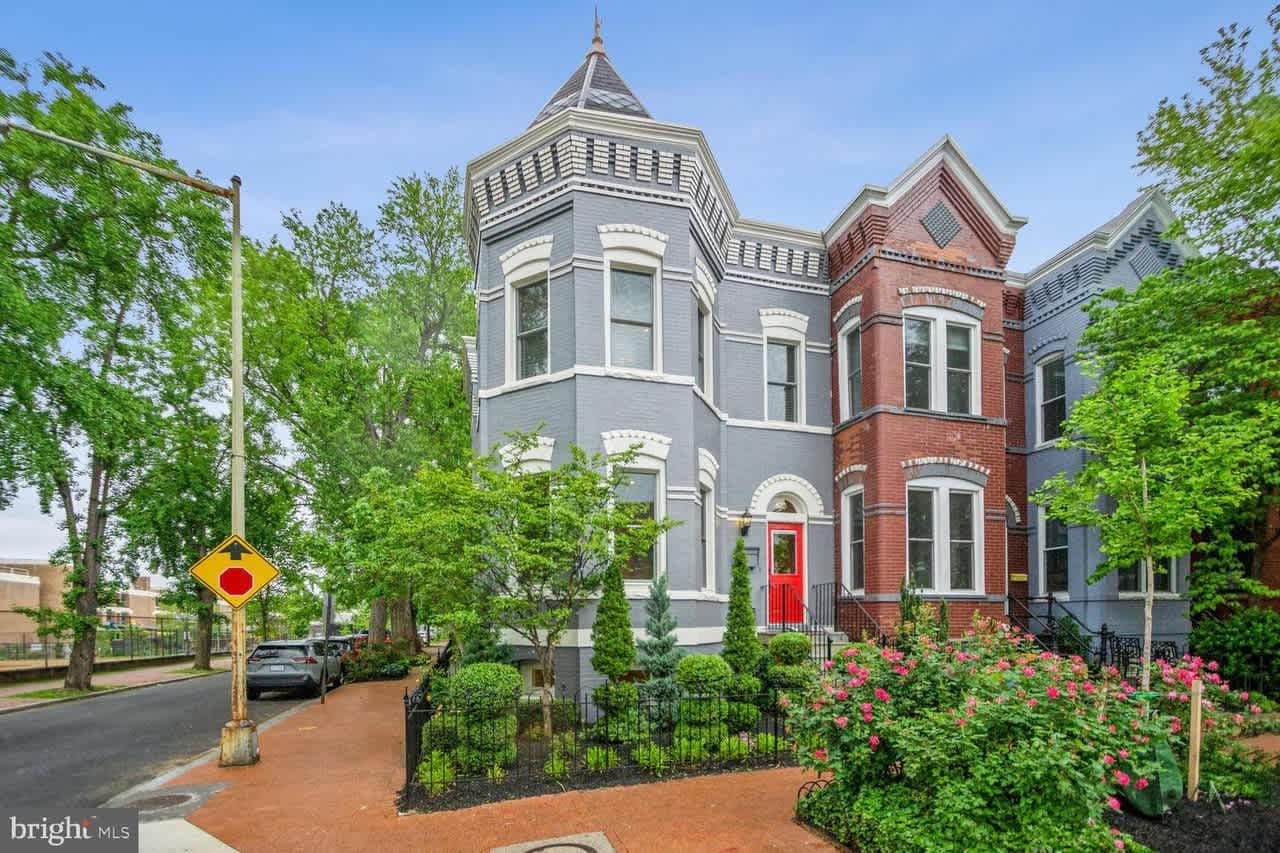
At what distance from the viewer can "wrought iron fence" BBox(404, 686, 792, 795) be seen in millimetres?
7938

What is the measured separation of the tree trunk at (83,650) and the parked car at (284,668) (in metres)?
6.08

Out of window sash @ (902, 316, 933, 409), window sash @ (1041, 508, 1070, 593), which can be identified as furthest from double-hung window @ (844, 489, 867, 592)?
window sash @ (1041, 508, 1070, 593)

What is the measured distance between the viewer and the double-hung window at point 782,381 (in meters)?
16.0

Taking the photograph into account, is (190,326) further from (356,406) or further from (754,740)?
(754,740)

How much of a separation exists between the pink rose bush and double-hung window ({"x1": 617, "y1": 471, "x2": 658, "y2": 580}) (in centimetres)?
521

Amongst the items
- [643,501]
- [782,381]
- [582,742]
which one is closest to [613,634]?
[582,742]

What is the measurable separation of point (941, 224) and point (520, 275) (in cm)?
905

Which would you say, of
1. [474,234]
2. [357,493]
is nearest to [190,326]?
[357,493]

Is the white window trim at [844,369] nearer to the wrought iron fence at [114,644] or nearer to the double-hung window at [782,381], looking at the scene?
the double-hung window at [782,381]

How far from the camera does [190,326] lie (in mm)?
22453

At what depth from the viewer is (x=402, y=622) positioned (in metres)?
25.5

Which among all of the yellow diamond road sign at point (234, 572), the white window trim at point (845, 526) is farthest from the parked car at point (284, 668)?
the white window trim at point (845, 526)

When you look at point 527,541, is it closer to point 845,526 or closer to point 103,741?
point 845,526

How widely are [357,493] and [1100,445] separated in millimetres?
18727
